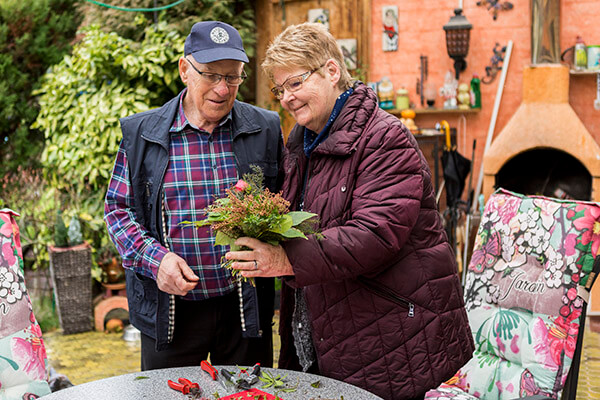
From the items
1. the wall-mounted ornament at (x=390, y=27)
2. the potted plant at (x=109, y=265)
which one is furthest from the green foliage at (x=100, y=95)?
the wall-mounted ornament at (x=390, y=27)

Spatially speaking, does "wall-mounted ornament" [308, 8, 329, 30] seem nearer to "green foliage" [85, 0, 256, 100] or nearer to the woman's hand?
"green foliage" [85, 0, 256, 100]

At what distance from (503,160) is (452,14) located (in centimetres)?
134

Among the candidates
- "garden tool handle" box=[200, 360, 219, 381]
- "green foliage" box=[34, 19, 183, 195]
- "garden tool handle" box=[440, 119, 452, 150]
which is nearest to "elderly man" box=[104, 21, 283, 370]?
"garden tool handle" box=[200, 360, 219, 381]

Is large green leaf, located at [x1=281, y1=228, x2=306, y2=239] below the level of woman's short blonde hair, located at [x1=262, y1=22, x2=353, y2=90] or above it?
below

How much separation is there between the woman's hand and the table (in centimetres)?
32

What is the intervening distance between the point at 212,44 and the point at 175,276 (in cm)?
81

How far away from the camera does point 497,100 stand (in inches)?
216

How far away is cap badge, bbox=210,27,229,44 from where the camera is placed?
2.39 meters

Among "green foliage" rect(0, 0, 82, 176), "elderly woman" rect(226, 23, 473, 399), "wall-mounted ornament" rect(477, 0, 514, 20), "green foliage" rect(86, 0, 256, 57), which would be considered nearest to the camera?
"elderly woman" rect(226, 23, 473, 399)

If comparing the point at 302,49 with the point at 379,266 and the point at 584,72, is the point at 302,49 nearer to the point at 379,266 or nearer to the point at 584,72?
the point at 379,266

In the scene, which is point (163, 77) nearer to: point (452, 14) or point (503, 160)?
point (452, 14)

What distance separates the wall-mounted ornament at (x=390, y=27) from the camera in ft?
18.9

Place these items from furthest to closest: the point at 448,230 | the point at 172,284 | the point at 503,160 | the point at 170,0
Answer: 1. the point at 170,0
2. the point at 448,230
3. the point at 503,160
4. the point at 172,284

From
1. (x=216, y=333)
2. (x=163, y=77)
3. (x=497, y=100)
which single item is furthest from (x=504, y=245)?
(x=163, y=77)
